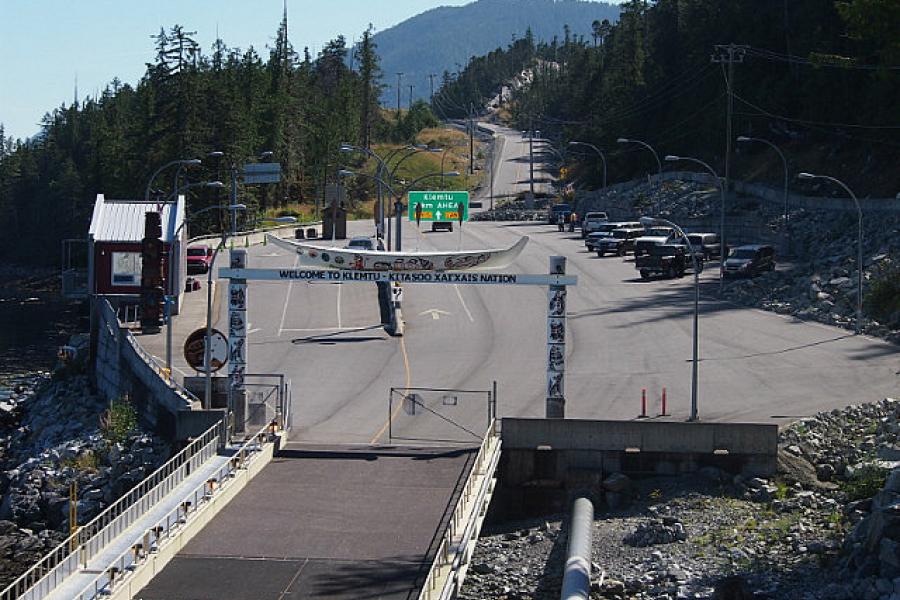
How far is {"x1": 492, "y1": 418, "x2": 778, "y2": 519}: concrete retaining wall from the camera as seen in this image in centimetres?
3672

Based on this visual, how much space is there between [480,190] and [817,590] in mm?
152607

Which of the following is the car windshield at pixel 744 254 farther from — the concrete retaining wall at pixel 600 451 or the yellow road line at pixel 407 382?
the concrete retaining wall at pixel 600 451

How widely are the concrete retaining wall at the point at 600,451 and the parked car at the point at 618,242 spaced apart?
49245 millimetres

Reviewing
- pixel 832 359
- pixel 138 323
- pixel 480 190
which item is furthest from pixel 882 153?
pixel 480 190

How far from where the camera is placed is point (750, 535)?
32.9m

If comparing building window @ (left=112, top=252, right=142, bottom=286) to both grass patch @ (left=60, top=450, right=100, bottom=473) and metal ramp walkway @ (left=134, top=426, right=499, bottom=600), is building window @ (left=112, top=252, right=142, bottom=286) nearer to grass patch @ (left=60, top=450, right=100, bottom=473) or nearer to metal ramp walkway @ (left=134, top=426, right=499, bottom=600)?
grass patch @ (left=60, top=450, right=100, bottom=473)

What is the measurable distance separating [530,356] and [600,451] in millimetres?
15331

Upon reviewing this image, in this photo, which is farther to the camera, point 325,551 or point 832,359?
point 832,359

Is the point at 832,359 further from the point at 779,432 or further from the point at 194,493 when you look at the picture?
the point at 194,493

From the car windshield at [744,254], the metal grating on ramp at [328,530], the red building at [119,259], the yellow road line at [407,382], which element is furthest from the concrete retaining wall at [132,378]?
the car windshield at [744,254]

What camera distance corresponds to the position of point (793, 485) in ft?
120

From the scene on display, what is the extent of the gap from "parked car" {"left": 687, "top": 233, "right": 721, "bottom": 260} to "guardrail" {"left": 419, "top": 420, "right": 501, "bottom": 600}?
4722 cm

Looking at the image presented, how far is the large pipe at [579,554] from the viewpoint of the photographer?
27641 millimetres

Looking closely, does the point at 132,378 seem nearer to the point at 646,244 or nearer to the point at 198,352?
the point at 198,352
